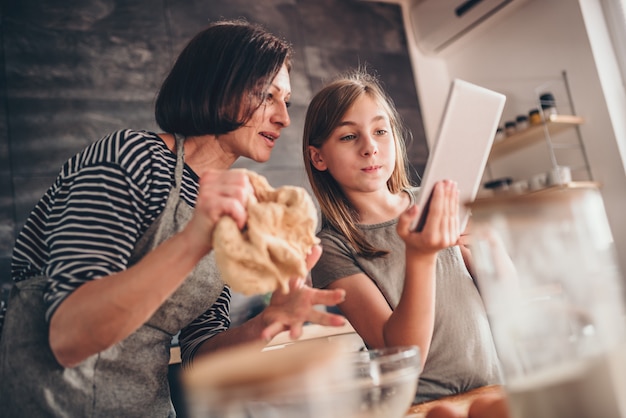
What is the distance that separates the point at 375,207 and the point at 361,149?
0.56 ft

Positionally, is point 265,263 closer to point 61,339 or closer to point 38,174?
point 61,339

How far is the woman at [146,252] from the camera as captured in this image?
0.69 meters

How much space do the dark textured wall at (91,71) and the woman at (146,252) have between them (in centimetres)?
188

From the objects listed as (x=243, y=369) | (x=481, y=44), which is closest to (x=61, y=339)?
(x=243, y=369)

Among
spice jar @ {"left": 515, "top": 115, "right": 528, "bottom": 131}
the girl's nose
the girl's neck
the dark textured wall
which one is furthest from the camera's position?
spice jar @ {"left": 515, "top": 115, "right": 528, "bottom": 131}

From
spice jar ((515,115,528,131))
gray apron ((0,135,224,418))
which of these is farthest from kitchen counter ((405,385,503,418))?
spice jar ((515,115,528,131))

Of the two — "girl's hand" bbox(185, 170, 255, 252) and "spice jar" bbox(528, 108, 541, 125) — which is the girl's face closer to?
"girl's hand" bbox(185, 170, 255, 252)

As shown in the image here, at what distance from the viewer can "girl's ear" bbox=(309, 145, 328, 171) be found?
1327mm

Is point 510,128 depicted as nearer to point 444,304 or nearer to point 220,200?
point 444,304

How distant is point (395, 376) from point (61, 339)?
48 centimetres

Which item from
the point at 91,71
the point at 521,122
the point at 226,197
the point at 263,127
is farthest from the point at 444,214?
Result: the point at 521,122

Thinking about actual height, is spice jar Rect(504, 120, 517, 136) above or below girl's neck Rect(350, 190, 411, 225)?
above

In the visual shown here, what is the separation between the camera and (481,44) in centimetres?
375

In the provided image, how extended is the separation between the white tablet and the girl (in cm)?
23
